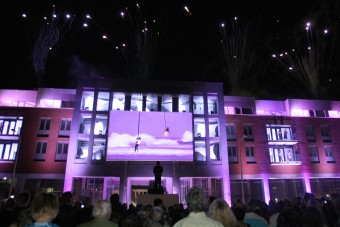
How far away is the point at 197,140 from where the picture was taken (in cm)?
3056

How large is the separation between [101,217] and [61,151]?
91.6ft

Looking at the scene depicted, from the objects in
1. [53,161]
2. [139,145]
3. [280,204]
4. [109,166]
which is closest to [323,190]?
[139,145]

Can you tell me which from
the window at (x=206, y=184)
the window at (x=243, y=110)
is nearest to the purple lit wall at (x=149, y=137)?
the window at (x=206, y=184)

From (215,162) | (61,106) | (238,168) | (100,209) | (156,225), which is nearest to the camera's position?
(100,209)

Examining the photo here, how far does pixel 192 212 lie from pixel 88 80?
28777 mm

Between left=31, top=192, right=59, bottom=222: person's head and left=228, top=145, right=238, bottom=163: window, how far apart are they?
3036 cm

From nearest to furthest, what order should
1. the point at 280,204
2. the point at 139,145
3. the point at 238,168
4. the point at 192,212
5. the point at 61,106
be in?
the point at 192,212 → the point at 280,204 → the point at 139,145 → the point at 238,168 → the point at 61,106

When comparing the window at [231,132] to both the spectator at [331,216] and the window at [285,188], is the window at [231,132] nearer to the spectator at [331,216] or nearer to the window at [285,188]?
the window at [285,188]

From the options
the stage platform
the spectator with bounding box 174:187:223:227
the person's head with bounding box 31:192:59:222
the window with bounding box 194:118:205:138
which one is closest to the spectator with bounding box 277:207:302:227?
the spectator with bounding box 174:187:223:227

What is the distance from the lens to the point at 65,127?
1245 inches

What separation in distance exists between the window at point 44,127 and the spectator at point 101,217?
94.1ft

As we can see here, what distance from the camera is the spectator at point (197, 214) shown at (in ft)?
13.3

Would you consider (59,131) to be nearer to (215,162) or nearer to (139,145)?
(139,145)

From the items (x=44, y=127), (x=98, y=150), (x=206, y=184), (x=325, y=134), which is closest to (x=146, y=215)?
(x=98, y=150)
